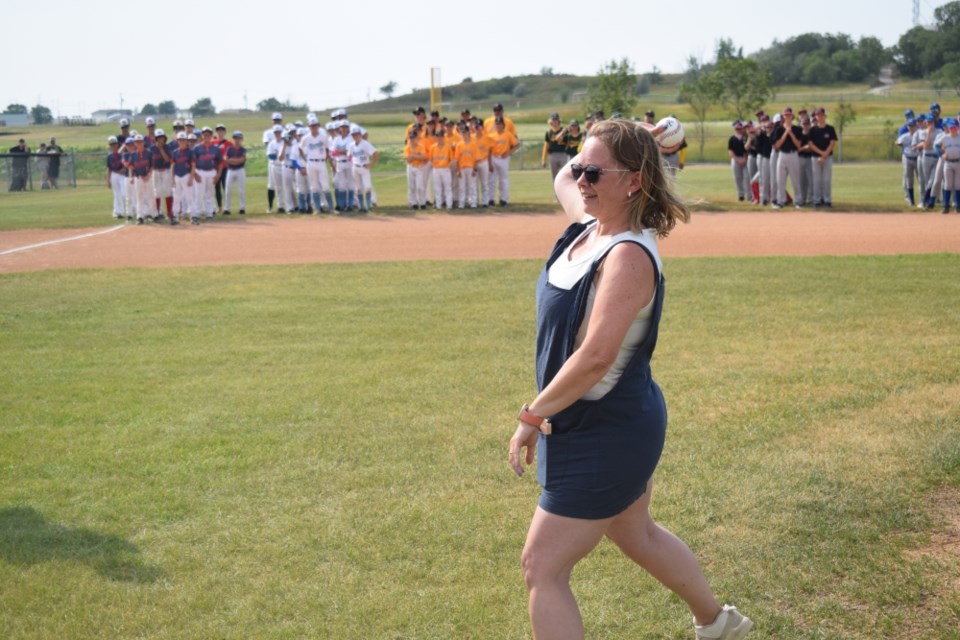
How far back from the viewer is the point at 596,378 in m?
3.50

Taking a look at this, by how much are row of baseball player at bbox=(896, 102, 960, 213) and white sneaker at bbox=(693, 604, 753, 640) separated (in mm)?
20629

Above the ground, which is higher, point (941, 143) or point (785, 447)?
point (941, 143)

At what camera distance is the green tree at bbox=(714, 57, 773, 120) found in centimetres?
6819

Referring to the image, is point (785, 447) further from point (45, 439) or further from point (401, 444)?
point (45, 439)

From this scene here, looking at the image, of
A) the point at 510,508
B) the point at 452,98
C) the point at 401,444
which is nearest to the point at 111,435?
the point at 401,444

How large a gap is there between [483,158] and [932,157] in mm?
10623

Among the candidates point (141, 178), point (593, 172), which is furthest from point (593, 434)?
point (141, 178)

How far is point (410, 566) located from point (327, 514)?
0.93 metres

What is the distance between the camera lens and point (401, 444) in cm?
743

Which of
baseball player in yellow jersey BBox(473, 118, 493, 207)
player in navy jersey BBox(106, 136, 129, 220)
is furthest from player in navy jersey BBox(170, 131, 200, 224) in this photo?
baseball player in yellow jersey BBox(473, 118, 493, 207)

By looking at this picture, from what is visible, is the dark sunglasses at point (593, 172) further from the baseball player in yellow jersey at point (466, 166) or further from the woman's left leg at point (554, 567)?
the baseball player in yellow jersey at point (466, 166)

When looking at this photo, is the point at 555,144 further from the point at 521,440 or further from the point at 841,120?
the point at 841,120

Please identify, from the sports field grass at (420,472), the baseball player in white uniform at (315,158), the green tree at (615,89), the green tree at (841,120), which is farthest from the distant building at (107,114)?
the sports field grass at (420,472)

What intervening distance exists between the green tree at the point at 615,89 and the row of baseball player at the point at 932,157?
37.9 m
